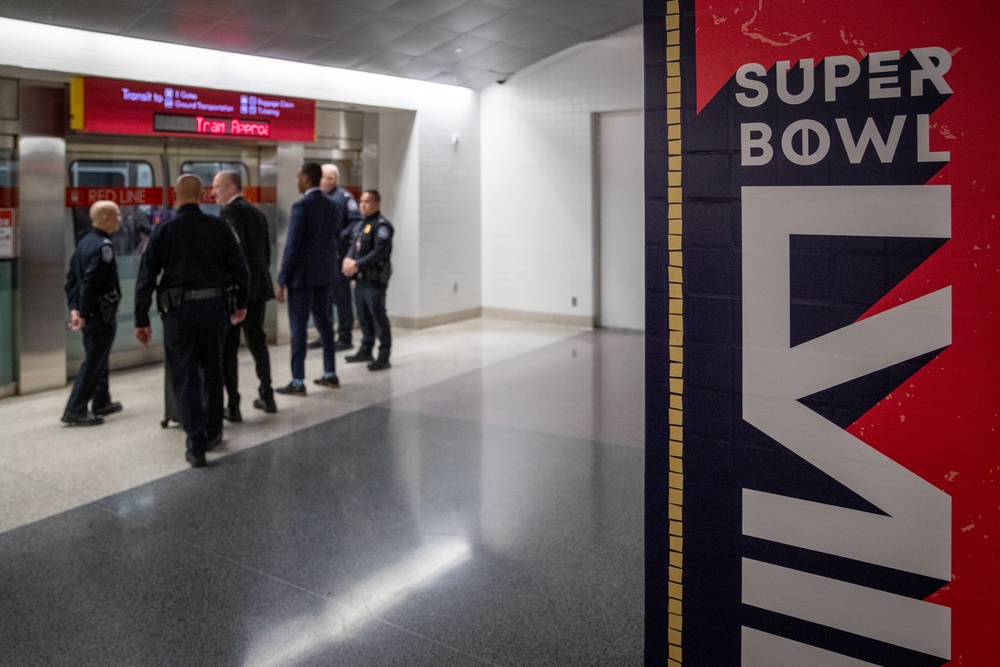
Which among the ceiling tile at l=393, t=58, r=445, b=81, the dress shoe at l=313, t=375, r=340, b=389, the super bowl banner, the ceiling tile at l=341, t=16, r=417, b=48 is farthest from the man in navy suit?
the super bowl banner

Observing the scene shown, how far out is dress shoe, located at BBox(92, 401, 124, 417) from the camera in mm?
6391

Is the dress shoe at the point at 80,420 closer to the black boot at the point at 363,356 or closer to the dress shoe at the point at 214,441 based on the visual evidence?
the dress shoe at the point at 214,441

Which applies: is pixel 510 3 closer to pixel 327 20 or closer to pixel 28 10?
pixel 327 20

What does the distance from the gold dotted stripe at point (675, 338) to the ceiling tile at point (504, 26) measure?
21.4ft

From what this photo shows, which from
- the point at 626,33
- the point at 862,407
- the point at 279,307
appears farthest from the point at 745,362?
the point at 626,33

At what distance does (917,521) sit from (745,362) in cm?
51

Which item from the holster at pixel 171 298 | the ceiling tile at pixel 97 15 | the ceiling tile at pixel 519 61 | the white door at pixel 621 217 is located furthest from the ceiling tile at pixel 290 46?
the white door at pixel 621 217

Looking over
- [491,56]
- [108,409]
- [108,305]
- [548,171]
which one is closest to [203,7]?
[108,305]

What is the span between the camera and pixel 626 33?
9.81 metres

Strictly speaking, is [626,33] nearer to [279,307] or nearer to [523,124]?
[523,124]

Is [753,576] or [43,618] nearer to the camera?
[753,576]

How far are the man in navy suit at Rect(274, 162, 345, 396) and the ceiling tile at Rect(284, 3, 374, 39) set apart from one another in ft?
4.22

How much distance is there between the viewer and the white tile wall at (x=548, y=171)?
1016cm

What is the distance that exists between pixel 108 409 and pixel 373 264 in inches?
102
